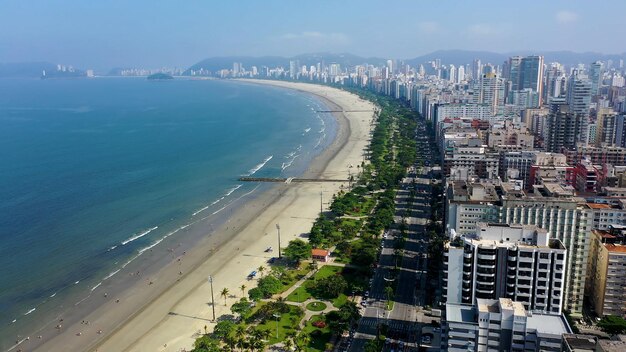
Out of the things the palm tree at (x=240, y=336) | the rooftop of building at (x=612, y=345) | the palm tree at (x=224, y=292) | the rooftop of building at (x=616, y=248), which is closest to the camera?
the rooftop of building at (x=612, y=345)

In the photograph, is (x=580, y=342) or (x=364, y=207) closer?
(x=580, y=342)

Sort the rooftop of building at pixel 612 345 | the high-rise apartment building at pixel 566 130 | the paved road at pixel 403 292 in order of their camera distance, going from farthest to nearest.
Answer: the high-rise apartment building at pixel 566 130 < the paved road at pixel 403 292 < the rooftop of building at pixel 612 345

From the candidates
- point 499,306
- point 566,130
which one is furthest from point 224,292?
point 566,130

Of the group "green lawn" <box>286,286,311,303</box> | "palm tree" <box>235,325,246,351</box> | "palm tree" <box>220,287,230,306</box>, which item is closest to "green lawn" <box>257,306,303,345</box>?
"palm tree" <box>235,325,246,351</box>

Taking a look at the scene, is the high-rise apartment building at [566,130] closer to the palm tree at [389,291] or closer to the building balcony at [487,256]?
the palm tree at [389,291]

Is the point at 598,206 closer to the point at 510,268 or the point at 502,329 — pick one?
the point at 510,268

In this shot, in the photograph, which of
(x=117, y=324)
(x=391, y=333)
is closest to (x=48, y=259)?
(x=117, y=324)

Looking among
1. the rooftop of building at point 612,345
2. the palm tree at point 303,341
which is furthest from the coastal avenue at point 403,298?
the rooftop of building at point 612,345

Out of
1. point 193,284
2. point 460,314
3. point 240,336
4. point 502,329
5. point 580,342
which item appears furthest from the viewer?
point 193,284
